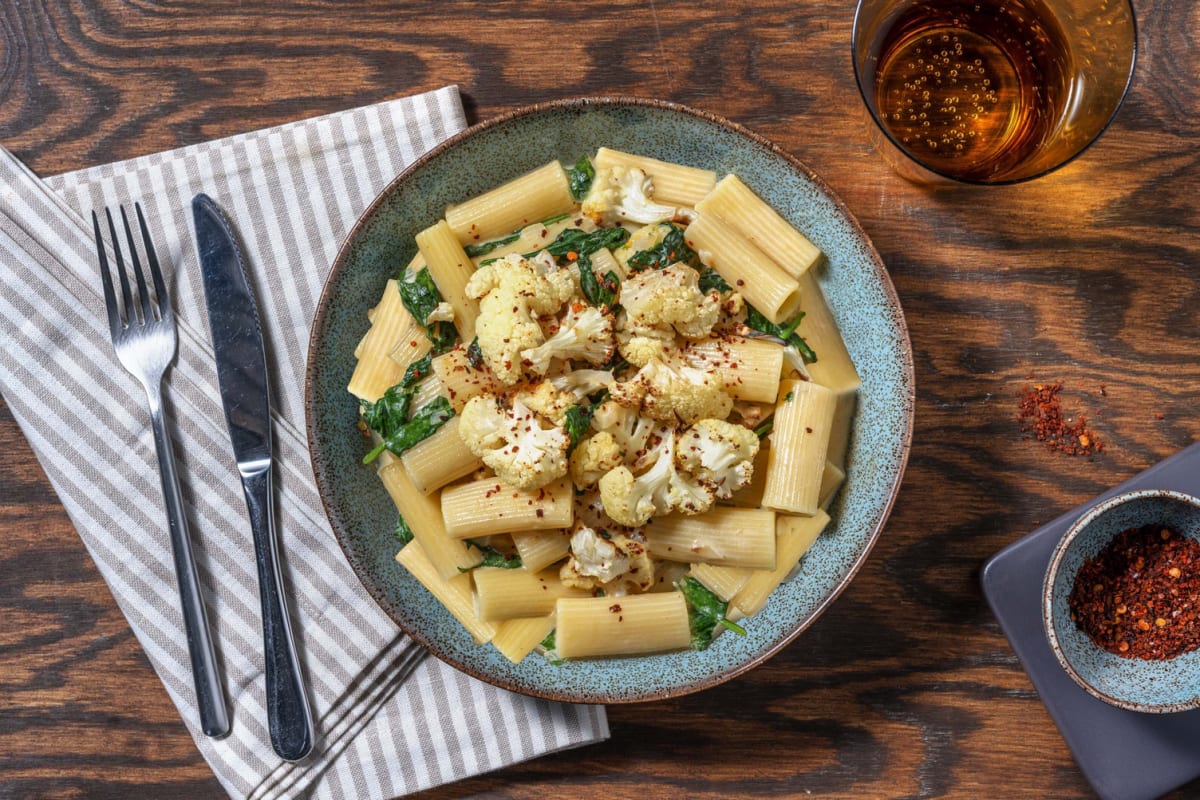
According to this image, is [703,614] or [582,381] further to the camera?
[703,614]

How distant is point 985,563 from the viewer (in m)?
2.40

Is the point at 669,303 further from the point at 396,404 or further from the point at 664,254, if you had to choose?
the point at 396,404

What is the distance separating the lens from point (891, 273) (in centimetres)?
242

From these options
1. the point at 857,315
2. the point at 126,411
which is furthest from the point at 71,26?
the point at 857,315

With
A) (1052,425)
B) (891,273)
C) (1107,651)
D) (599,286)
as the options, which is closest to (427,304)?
(599,286)

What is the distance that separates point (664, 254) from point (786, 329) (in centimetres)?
37

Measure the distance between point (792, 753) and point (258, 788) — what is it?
1516 mm

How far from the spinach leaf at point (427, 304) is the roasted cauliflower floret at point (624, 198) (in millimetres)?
433

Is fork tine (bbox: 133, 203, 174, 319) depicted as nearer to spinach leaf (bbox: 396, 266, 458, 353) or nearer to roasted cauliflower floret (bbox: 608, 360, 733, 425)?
spinach leaf (bbox: 396, 266, 458, 353)

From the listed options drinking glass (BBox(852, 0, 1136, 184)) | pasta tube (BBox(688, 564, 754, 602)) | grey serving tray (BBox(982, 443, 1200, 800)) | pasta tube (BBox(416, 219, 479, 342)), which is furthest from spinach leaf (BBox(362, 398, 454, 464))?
grey serving tray (BBox(982, 443, 1200, 800))

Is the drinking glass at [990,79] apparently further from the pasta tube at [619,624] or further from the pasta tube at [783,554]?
the pasta tube at [619,624]

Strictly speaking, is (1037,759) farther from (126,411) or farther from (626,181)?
(126,411)

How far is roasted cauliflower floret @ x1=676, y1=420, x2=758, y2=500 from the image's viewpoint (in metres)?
1.97

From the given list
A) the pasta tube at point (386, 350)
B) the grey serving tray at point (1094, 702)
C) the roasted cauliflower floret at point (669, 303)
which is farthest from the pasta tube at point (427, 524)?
the grey serving tray at point (1094, 702)
